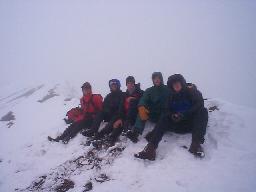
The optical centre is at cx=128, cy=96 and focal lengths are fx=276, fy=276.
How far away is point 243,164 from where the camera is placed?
778cm

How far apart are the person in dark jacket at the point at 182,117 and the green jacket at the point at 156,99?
0.49 metres

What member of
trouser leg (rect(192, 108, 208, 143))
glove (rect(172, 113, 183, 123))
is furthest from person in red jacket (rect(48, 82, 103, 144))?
trouser leg (rect(192, 108, 208, 143))

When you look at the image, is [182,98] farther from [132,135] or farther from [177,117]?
[132,135]

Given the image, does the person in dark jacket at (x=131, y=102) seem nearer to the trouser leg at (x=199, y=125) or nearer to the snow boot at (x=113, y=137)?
the snow boot at (x=113, y=137)

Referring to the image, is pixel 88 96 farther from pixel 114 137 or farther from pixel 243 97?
pixel 243 97

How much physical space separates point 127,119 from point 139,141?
93 centimetres

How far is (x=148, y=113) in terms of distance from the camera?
1004 centimetres

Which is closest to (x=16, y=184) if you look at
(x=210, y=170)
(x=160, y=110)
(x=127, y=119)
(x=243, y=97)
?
(x=127, y=119)

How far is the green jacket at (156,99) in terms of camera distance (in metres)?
10.2

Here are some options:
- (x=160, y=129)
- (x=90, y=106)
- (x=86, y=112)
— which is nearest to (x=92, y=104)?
(x=90, y=106)

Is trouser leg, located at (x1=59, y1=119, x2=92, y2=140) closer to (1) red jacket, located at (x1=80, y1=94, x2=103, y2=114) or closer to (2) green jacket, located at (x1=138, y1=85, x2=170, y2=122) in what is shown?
(1) red jacket, located at (x1=80, y1=94, x2=103, y2=114)

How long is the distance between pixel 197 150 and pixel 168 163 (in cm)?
96

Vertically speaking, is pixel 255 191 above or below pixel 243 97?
above

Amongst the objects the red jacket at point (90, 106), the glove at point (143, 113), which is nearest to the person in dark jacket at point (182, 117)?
the glove at point (143, 113)
